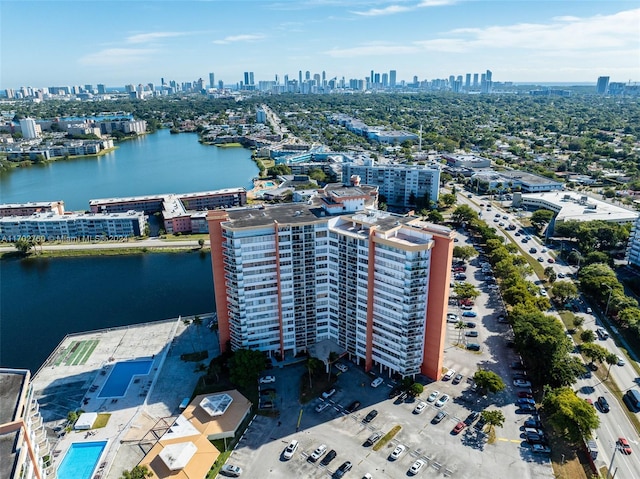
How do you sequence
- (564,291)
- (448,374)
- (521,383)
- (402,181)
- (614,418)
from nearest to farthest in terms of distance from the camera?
1. (614,418)
2. (521,383)
3. (448,374)
4. (564,291)
5. (402,181)

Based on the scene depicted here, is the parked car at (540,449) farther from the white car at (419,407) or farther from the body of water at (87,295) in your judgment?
the body of water at (87,295)

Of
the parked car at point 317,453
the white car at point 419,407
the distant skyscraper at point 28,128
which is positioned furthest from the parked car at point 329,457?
the distant skyscraper at point 28,128

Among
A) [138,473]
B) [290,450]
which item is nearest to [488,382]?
[290,450]

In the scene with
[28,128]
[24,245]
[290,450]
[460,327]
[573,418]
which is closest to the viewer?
[573,418]

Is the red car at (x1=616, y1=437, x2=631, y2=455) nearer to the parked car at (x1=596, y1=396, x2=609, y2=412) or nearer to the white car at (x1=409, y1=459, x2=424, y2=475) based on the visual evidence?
the parked car at (x1=596, y1=396, x2=609, y2=412)

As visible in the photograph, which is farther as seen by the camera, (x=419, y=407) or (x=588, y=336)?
(x=588, y=336)

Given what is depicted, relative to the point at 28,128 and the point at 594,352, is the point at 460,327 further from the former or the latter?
the point at 28,128
